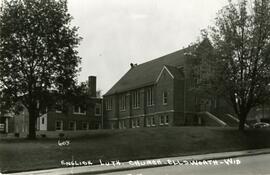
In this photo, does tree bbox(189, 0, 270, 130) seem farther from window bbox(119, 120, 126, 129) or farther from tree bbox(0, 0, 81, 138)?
window bbox(119, 120, 126, 129)

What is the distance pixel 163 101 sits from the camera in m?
64.9

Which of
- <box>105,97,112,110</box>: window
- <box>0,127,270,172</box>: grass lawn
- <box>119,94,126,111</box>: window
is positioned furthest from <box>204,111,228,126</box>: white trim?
<box>105,97,112,110</box>: window

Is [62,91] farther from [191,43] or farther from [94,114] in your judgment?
[94,114]

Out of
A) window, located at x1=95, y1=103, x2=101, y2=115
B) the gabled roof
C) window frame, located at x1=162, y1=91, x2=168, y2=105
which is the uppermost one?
the gabled roof

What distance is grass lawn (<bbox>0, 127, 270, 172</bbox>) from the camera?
2642 centimetres

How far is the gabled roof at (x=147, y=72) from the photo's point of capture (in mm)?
68450

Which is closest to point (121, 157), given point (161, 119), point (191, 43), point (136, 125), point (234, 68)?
point (234, 68)

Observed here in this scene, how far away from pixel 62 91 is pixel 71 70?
179cm

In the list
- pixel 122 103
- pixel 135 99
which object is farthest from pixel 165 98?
pixel 122 103

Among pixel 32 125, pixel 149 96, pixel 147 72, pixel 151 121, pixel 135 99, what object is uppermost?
pixel 147 72

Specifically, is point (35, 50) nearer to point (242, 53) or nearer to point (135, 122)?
point (242, 53)

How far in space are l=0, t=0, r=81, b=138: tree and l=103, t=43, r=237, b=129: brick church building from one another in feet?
71.9

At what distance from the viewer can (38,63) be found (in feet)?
116

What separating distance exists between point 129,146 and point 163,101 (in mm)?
32955
